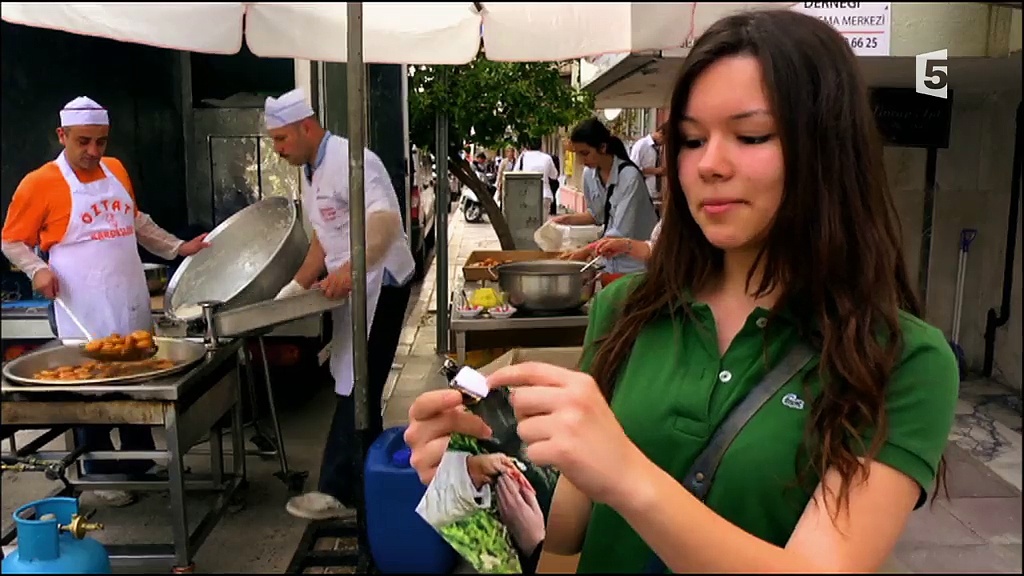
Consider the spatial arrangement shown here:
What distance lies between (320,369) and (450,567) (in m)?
4.03

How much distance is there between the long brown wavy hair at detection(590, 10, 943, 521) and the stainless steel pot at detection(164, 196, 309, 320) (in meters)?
2.73

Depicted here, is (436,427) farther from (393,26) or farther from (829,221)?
(393,26)

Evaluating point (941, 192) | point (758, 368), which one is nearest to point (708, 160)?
point (758, 368)

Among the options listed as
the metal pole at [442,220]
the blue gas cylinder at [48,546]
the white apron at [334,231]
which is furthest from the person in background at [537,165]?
the blue gas cylinder at [48,546]

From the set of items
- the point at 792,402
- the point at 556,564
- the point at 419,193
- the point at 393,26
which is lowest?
the point at 556,564

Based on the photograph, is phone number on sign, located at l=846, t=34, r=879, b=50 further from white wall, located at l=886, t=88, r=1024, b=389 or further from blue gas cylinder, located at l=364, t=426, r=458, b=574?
blue gas cylinder, located at l=364, t=426, r=458, b=574

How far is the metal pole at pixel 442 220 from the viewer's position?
607 centimetres

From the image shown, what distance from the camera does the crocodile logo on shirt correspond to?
3.36 ft

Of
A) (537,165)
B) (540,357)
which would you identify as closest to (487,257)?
(540,357)

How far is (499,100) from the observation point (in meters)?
5.57

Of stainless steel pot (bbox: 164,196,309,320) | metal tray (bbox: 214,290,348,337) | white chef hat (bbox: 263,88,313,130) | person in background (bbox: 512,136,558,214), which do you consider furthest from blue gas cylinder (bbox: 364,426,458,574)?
person in background (bbox: 512,136,558,214)

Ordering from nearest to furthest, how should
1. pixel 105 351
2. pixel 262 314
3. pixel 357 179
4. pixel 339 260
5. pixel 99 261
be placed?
pixel 357 179 → pixel 105 351 → pixel 262 314 → pixel 99 261 → pixel 339 260

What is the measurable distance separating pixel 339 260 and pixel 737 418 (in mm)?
2925

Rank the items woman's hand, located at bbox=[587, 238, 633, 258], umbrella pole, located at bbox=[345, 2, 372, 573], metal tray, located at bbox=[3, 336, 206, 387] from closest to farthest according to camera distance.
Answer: umbrella pole, located at bbox=[345, 2, 372, 573] < metal tray, located at bbox=[3, 336, 206, 387] < woman's hand, located at bbox=[587, 238, 633, 258]
